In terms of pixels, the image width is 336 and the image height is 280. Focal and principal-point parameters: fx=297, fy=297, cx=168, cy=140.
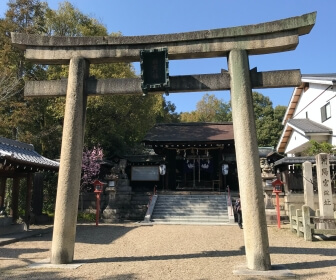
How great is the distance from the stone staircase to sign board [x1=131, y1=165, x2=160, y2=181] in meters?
3.37

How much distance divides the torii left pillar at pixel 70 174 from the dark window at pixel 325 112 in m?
18.0

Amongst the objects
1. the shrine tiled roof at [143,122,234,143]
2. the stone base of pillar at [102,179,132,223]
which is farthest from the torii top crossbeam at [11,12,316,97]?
the shrine tiled roof at [143,122,234,143]

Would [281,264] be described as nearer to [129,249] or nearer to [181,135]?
[129,249]

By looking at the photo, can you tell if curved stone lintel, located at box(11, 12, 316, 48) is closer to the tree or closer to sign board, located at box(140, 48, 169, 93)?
sign board, located at box(140, 48, 169, 93)

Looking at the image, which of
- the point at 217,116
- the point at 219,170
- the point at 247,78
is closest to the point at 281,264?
the point at 247,78

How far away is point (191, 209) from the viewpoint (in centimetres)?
1823

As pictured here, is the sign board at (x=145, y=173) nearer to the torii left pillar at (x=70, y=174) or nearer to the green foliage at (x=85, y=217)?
the green foliage at (x=85, y=217)

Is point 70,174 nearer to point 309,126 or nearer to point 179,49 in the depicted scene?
point 179,49

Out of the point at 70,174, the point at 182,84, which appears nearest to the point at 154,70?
the point at 182,84

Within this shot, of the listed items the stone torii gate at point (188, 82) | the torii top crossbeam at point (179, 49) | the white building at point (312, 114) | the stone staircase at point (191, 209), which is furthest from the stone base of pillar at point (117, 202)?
the white building at point (312, 114)

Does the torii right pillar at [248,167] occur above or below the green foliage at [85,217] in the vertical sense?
above

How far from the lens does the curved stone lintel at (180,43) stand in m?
6.68

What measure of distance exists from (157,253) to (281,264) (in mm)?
3157

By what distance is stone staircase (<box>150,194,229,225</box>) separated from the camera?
16578mm
